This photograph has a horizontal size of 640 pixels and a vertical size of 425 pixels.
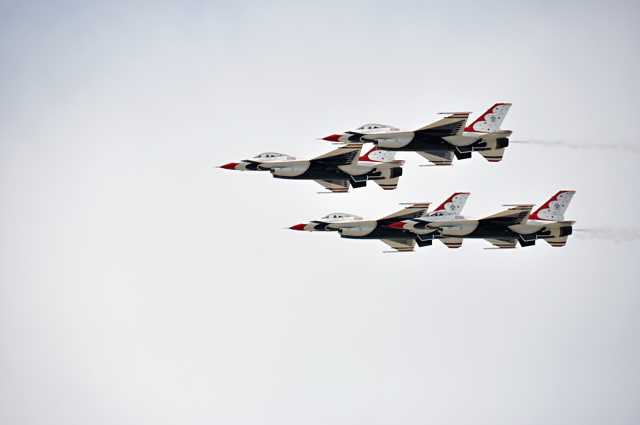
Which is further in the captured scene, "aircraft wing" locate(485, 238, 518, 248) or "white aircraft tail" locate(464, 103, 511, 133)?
"white aircraft tail" locate(464, 103, 511, 133)

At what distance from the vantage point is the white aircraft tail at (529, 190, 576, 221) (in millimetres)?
85875

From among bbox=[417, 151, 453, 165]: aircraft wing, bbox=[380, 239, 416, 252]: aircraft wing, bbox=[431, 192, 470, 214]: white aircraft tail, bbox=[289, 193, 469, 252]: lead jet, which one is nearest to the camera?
bbox=[289, 193, 469, 252]: lead jet

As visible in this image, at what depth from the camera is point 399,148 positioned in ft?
276

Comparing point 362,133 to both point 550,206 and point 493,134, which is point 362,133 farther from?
point 550,206

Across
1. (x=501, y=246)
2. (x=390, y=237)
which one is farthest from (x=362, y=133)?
(x=501, y=246)

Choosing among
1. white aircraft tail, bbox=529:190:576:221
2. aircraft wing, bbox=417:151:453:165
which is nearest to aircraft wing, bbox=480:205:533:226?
white aircraft tail, bbox=529:190:576:221

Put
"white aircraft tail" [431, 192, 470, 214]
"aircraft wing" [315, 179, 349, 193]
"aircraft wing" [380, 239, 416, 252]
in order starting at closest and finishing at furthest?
"white aircraft tail" [431, 192, 470, 214]
"aircraft wing" [315, 179, 349, 193]
"aircraft wing" [380, 239, 416, 252]

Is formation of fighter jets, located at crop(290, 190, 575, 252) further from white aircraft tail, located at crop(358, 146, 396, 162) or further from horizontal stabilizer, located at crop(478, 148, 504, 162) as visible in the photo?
white aircraft tail, located at crop(358, 146, 396, 162)

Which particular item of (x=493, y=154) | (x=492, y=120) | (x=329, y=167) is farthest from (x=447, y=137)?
(x=329, y=167)

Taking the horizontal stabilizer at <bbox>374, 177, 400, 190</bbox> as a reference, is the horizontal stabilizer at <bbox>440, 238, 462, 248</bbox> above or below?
below

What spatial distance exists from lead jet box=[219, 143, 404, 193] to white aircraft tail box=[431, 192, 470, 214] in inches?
207

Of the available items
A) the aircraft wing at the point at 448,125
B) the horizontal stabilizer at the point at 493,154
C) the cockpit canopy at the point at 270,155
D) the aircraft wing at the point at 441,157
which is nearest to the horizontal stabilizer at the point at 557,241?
the horizontal stabilizer at the point at 493,154

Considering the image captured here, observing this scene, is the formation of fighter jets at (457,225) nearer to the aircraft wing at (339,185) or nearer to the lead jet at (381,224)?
the lead jet at (381,224)

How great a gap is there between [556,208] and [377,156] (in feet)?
52.3
